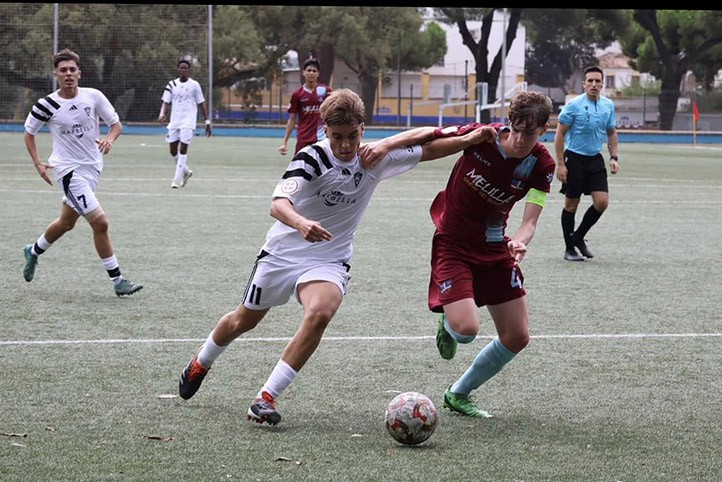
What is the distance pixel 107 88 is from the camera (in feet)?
133

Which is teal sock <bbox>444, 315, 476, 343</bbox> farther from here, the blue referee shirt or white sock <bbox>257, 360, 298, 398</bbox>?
the blue referee shirt

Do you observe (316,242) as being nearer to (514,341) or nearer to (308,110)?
(514,341)

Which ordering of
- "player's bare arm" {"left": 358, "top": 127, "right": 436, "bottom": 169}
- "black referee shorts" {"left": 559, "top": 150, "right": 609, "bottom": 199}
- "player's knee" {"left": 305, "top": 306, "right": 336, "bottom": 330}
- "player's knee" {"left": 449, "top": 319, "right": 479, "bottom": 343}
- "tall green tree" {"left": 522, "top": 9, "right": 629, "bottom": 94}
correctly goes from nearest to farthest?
"player's knee" {"left": 305, "top": 306, "right": 336, "bottom": 330}, "player's bare arm" {"left": 358, "top": 127, "right": 436, "bottom": 169}, "player's knee" {"left": 449, "top": 319, "right": 479, "bottom": 343}, "black referee shorts" {"left": 559, "top": 150, "right": 609, "bottom": 199}, "tall green tree" {"left": 522, "top": 9, "right": 629, "bottom": 94}

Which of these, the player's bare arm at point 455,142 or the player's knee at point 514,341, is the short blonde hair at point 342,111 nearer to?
the player's bare arm at point 455,142

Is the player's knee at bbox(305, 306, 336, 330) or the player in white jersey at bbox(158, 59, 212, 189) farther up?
the player in white jersey at bbox(158, 59, 212, 189)

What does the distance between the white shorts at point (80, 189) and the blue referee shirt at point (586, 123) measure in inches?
198

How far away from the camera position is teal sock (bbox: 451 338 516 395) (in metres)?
5.51

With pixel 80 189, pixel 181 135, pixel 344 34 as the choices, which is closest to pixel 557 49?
pixel 344 34

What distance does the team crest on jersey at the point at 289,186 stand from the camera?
16.6 feet

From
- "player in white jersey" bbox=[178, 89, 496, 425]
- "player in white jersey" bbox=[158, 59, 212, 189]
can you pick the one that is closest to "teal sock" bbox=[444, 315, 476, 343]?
"player in white jersey" bbox=[178, 89, 496, 425]

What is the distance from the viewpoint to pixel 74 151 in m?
9.35

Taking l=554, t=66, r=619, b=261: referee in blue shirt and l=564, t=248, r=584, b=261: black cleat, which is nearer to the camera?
l=564, t=248, r=584, b=261: black cleat

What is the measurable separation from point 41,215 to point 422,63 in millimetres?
53967

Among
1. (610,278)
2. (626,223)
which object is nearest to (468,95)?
(626,223)
